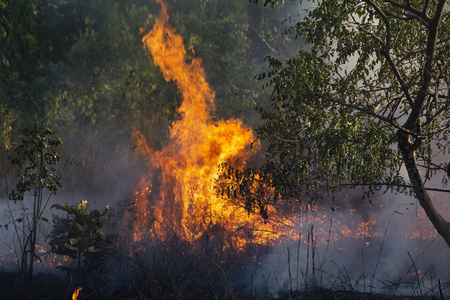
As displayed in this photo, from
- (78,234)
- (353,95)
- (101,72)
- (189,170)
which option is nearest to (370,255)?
(189,170)

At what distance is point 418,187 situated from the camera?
7035 millimetres

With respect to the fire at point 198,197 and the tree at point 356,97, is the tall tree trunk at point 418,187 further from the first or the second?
the fire at point 198,197

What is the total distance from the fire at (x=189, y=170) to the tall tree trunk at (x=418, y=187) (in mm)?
4348

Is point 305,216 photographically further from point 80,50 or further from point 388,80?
point 80,50

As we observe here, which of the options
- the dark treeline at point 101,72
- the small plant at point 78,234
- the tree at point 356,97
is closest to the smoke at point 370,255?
the tree at point 356,97

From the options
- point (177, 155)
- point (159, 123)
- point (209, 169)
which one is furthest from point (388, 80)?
point (159, 123)

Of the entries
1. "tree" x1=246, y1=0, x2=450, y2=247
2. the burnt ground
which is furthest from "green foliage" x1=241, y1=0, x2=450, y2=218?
the burnt ground

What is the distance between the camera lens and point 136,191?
12.6m

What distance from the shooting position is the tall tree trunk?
706 cm

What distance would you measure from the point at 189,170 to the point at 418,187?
6191 millimetres

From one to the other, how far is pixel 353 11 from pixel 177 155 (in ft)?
23.6

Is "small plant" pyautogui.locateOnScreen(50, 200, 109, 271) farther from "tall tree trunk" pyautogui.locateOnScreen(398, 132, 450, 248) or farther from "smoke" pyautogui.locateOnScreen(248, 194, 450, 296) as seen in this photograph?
"tall tree trunk" pyautogui.locateOnScreen(398, 132, 450, 248)

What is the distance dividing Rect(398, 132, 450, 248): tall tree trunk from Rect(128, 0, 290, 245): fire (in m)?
4.35

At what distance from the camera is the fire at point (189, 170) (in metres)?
11.1
